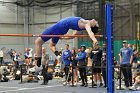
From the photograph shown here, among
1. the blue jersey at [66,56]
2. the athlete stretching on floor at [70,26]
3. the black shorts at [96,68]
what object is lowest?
the black shorts at [96,68]

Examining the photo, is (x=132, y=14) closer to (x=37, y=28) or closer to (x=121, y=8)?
(x=121, y=8)

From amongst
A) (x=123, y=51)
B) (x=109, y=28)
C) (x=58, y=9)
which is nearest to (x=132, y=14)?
(x=58, y=9)

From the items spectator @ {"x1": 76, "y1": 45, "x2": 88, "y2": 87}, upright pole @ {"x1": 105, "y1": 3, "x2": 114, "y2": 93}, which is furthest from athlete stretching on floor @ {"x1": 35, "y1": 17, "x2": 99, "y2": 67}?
spectator @ {"x1": 76, "y1": 45, "x2": 88, "y2": 87}

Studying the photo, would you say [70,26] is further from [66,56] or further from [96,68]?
[66,56]

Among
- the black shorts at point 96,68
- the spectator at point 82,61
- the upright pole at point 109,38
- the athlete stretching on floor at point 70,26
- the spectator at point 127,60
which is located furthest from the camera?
the spectator at point 82,61

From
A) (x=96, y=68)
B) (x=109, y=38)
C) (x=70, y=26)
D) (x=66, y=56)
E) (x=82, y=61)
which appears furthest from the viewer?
(x=66, y=56)

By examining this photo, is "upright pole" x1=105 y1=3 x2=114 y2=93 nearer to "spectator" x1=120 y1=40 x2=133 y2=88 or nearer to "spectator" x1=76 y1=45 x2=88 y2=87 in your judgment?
"spectator" x1=120 y1=40 x2=133 y2=88

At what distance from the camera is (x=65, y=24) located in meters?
7.45

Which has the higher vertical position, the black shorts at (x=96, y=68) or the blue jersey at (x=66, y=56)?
the blue jersey at (x=66, y=56)

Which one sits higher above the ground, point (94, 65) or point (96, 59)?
point (96, 59)

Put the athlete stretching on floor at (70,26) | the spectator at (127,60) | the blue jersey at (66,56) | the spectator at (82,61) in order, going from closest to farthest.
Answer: the athlete stretching on floor at (70,26)
the spectator at (127,60)
the spectator at (82,61)
the blue jersey at (66,56)

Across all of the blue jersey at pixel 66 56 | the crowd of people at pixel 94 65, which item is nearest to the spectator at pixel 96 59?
the crowd of people at pixel 94 65

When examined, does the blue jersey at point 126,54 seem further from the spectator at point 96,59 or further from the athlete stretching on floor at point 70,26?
the athlete stretching on floor at point 70,26

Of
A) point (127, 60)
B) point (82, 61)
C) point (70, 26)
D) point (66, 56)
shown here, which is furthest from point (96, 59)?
point (70, 26)
